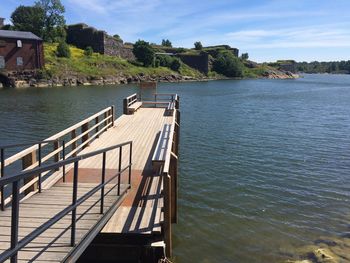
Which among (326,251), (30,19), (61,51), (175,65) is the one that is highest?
(30,19)

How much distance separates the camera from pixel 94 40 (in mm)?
102375

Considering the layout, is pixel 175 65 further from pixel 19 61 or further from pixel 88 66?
pixel 19 61

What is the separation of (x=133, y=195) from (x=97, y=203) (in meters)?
2.27

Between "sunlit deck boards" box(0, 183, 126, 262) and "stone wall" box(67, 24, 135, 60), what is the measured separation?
98.3 meters

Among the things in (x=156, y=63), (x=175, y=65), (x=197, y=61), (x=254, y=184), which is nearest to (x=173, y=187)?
(x=254, y=184)

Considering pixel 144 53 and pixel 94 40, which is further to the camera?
pixel 144 53

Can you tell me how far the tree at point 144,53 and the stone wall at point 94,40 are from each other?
4.37 m

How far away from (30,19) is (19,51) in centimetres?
2873

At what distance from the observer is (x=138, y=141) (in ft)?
49.0

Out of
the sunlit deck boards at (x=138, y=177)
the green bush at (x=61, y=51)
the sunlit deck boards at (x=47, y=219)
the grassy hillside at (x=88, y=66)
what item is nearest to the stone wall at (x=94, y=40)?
the grassy hillside at (x=88, y=66)

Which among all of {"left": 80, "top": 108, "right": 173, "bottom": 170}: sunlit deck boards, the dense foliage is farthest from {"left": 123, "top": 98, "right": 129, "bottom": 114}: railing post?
the dense foliage

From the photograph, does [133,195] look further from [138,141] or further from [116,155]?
[138,141]

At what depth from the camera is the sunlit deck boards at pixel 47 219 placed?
16.0ft

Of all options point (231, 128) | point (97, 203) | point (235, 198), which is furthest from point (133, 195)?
point (231, 128)
